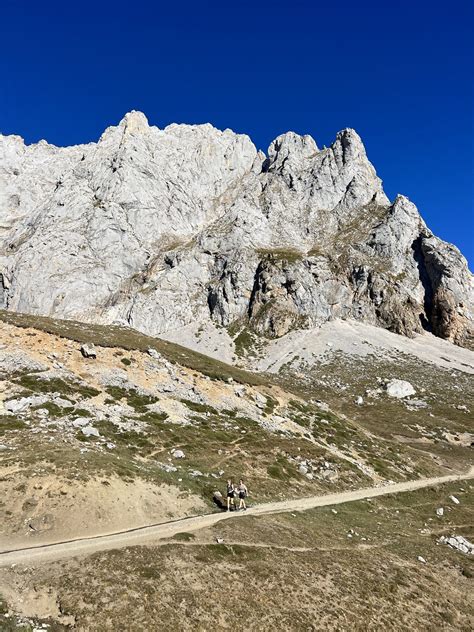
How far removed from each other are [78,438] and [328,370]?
127 metres

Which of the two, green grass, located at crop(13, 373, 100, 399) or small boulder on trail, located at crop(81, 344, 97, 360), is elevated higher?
small boulder on trail, located at crop(81, 344, 97, 360)

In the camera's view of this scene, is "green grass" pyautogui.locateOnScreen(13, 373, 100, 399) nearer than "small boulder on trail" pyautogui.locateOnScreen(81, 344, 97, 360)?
Yes

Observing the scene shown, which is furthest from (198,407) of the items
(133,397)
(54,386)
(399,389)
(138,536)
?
(399,389)

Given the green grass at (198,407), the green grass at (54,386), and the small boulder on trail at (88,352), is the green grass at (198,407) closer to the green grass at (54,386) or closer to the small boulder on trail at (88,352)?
the green grass at (54,386)

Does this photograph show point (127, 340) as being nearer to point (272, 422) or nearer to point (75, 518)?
point (272, 422)

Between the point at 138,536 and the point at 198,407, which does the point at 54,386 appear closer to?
the point at 198,407

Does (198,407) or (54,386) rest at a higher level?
(54,386)

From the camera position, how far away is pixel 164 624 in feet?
61.3

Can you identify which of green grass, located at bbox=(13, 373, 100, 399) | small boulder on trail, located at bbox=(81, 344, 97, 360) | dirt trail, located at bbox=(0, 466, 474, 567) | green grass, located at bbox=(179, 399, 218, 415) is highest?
small boulder on trail, located at bbox=(81, 344, 97, 360)

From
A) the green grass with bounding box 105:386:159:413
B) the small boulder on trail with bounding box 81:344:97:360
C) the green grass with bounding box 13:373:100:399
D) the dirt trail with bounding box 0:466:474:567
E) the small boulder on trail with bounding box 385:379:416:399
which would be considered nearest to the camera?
the dirt trail with bounding box 0:466:474:567

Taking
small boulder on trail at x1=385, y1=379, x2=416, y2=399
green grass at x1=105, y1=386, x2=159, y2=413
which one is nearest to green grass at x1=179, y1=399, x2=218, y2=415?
green grass at x1=105, y1=386, x2=159, y2=413

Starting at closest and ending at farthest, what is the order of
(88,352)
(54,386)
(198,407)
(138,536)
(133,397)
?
(138,536)
(54,386)
(133,397)
(88,352)
(198,407)

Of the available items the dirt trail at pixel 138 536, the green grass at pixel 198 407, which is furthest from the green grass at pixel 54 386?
the dirt trail at pixel 138 536

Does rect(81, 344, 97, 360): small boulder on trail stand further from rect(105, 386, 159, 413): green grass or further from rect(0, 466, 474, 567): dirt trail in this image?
rect(0, 466, 474, 567): dirt trail
